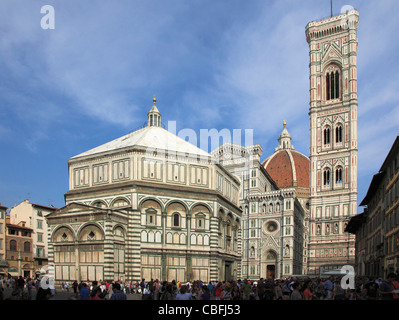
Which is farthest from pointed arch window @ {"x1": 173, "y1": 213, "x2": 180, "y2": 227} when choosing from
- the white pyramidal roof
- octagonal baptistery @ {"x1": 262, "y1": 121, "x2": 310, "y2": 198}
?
octagonal baptistery @ {"x1": 262, "y1": 121, "x2": 310, "y2": 198}

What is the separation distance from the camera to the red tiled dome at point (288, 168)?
13838cm

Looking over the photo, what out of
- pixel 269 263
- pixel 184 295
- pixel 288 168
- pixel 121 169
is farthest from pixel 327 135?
pixel 184 295

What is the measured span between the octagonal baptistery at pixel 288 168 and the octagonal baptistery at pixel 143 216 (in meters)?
92.5

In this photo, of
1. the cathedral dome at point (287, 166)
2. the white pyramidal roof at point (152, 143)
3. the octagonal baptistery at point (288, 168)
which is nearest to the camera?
the white pyramidal roof at point (152, 143)

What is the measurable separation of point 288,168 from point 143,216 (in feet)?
345

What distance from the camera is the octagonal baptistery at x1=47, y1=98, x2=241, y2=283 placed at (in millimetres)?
38272

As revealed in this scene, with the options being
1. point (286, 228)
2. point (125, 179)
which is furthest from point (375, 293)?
point (286, 228)

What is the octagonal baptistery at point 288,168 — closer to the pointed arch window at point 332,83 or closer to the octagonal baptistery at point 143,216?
the pointed arch window at point 332,83

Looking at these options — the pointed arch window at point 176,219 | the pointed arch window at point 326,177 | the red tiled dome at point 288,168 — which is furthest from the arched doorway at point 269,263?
the red tiled dome at point 288,168

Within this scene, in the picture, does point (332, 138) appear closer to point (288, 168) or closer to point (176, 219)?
point (288, 168)

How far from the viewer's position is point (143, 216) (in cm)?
4078

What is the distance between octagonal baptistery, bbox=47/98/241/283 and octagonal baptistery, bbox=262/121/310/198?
304ft

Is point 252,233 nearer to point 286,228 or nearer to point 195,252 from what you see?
point 286,228

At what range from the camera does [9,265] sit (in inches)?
2295
